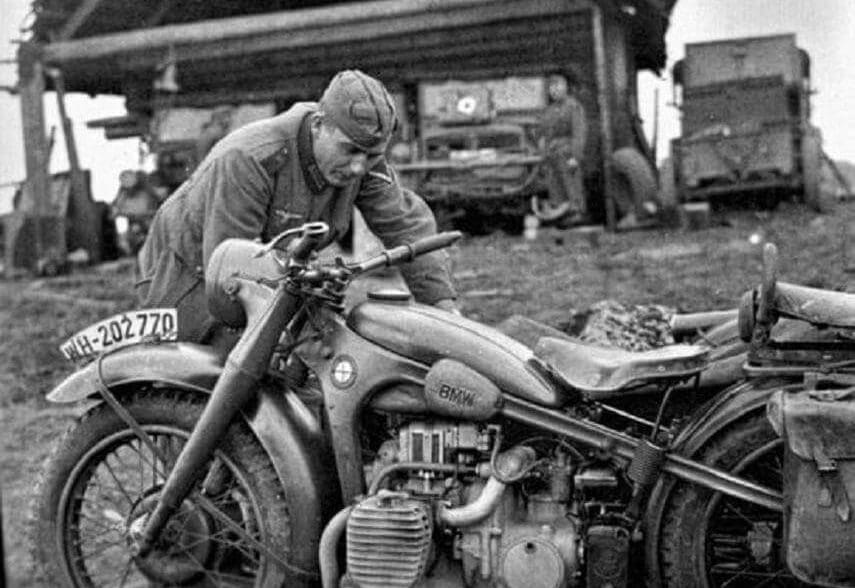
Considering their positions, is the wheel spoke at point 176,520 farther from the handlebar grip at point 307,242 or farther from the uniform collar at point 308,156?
the uniform collar at point 308,156

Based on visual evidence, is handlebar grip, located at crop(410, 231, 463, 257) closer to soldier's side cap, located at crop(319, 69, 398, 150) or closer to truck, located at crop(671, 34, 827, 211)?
soldier's side cap, located at crop(319, 69, 398, 150)

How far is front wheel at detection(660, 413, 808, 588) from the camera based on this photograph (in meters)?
3.45

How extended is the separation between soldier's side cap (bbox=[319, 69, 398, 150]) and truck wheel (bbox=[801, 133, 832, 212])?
9.45 meters

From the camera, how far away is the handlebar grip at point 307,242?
359 centimetres

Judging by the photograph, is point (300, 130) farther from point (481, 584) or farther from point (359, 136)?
point (481, 584)

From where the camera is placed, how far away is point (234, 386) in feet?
12.2

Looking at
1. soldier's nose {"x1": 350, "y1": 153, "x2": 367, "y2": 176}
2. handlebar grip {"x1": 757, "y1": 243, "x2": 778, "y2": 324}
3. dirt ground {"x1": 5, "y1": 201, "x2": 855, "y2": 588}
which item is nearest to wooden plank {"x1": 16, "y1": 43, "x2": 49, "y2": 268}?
dirt ground {"x1": 5, "y1": 201, "x2": 855, "y2": 588}

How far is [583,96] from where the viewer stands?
50.9ft

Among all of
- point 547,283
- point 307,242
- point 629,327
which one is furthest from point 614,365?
point 547,283

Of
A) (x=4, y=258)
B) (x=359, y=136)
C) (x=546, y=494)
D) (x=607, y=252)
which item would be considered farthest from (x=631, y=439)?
(x=4, y=258)

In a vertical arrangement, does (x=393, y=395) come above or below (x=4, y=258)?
above

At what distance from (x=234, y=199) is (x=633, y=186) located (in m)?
9.45

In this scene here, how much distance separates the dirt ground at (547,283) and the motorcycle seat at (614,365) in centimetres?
293

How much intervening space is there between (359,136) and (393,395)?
3.00 feet
